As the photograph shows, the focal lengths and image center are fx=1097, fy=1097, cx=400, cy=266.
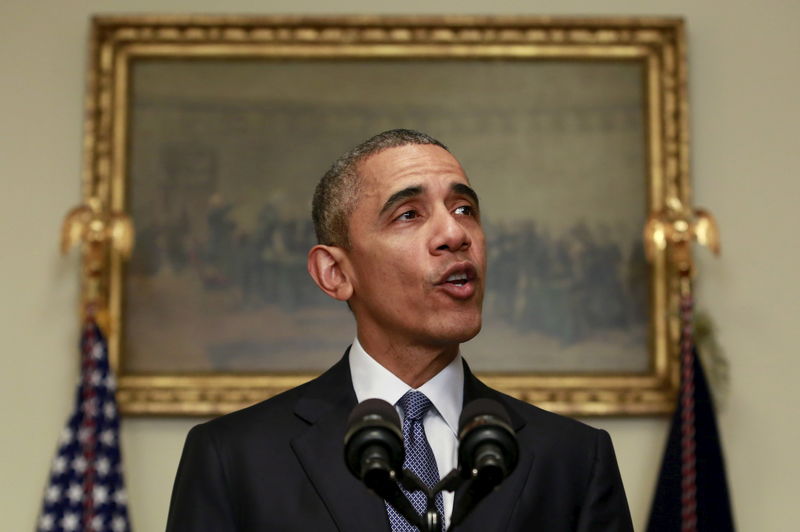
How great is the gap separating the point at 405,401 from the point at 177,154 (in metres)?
3.52

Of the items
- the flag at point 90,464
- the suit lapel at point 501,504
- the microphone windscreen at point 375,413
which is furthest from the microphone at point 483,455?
the flag at point 90,464

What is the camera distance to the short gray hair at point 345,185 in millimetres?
2385

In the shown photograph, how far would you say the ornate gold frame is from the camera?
529 centimetres

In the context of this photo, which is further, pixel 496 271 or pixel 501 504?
pixel 496 271

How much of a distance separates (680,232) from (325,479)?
3.37 metres

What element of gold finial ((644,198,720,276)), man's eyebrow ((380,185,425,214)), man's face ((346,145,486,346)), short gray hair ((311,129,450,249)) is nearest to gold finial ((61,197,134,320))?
gold finial ((644,198,720,276))

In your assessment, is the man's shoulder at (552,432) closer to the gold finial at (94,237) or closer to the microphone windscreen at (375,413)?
the microphone windscreen at (375,413)

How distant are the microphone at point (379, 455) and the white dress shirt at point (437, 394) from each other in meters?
0.62

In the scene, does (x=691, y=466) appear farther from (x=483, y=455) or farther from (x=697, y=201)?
(x=483, y=455)

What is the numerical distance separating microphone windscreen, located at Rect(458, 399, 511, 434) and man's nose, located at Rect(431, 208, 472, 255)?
23.1 inches

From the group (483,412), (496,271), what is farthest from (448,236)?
(496,271)

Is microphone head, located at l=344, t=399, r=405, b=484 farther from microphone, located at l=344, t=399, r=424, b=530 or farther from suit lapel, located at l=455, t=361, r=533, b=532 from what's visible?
suit lapel, located at l=455, t=361, r=533, b=532

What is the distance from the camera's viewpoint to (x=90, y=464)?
4.97 m

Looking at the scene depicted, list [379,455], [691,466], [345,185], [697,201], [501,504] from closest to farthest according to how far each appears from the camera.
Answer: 1. [379,455]
2. [501,504]
3. [345,185]
4. [691,466]
5. [697,201]
